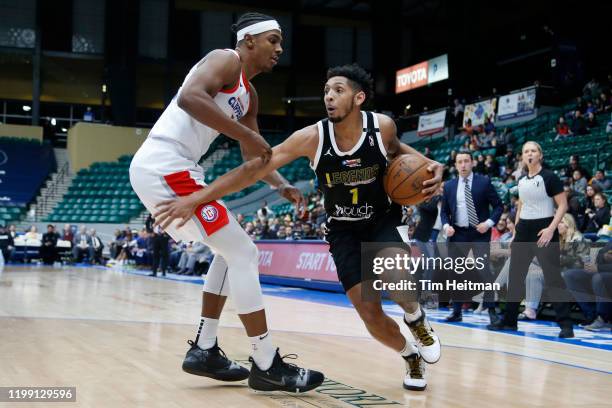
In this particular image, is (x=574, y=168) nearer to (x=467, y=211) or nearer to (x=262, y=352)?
(x=467, y=211)

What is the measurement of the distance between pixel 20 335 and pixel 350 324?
3.04 metres

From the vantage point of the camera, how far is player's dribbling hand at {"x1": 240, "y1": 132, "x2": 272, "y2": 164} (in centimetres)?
328

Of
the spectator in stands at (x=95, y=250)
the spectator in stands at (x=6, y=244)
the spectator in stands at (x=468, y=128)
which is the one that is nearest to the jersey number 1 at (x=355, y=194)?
the spectator in stands at (x=468, y=128)

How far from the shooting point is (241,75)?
3574mm

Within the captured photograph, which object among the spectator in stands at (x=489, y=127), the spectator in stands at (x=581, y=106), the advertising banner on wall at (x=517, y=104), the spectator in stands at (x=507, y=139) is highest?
the advertising banner on wall at (x=517, y=104)

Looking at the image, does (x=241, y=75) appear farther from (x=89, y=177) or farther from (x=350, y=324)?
(x=89, y=177)

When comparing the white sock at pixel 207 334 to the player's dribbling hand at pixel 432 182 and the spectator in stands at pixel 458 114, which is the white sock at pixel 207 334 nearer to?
the player's dribbling hand at pixel 432 182

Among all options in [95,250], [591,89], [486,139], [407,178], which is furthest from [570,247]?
[95,250]

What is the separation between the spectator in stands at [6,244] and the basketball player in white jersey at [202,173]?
62.1 feet

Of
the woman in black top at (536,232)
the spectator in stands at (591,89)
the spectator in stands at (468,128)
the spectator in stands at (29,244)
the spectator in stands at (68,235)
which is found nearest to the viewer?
the woman in black top at (536,232)

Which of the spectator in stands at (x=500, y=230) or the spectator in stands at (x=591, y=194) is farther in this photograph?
the spectator in stands at (x=500, y=230)

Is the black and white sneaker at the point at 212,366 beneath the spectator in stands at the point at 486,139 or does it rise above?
beneath

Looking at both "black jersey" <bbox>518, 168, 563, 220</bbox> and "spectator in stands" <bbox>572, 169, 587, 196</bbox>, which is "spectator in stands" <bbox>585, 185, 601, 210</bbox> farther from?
"black jersey" <bbox>518, 168, 563, 220</bbox>

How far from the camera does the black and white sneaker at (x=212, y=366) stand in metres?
3.56
